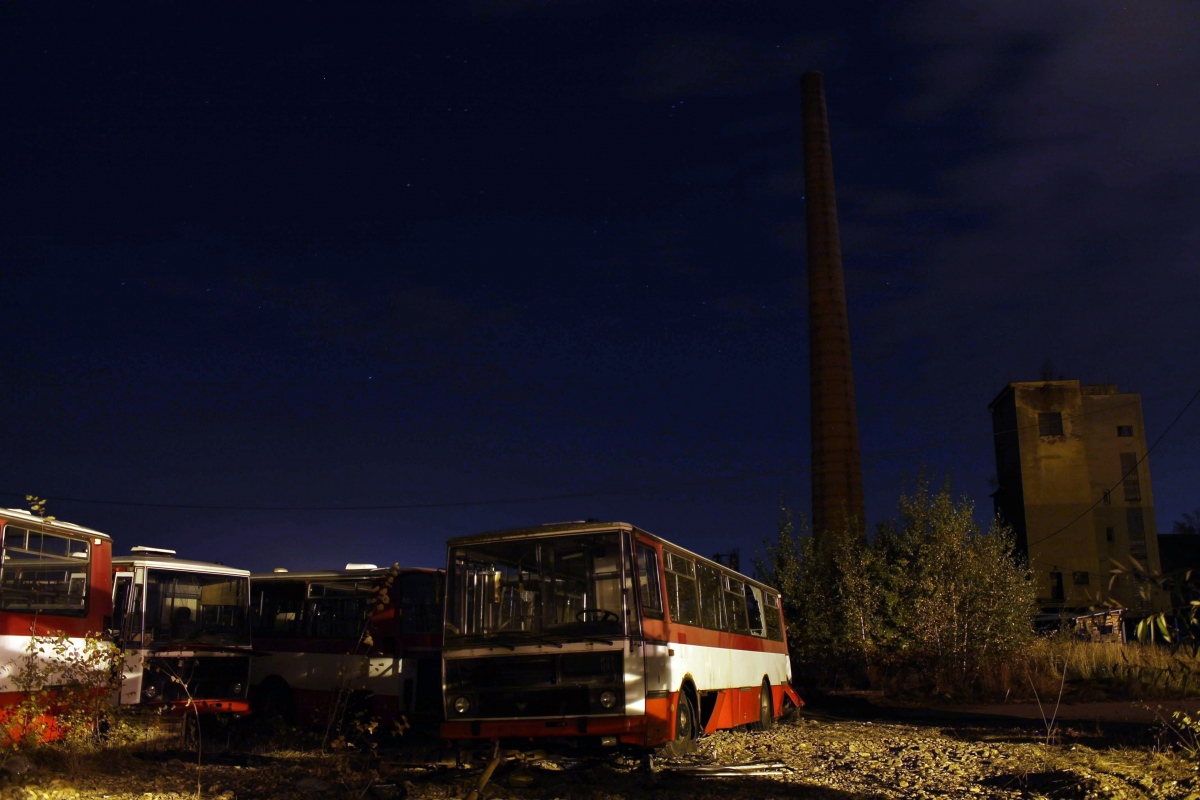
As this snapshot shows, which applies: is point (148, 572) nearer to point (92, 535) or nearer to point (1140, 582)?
point (92, 535)

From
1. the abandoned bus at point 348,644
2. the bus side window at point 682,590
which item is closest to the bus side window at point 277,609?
the abandoned bus at point 348,644

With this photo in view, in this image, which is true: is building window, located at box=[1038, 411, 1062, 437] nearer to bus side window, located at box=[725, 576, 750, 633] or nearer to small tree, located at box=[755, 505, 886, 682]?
small tree, located at box=[755, 505, 886, 682]

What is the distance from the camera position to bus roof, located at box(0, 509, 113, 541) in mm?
11594

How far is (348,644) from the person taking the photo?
1712 centimetres

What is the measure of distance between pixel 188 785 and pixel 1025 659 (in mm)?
23354

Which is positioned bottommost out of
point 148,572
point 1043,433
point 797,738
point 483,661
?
point 797,738

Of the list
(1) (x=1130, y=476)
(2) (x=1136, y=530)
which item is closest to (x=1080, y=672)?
(2) (x=1136, y=530)

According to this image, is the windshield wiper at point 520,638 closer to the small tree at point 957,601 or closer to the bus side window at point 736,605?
the bus side window at point 736,605

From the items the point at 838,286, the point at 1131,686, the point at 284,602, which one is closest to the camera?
the point at 284,602

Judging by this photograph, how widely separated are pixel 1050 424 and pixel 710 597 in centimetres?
5400

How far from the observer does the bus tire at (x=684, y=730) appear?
12.1 metres

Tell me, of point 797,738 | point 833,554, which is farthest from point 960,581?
point 797,738

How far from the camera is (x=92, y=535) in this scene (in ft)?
43.6

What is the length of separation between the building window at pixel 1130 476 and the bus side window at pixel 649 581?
58.6 metres
